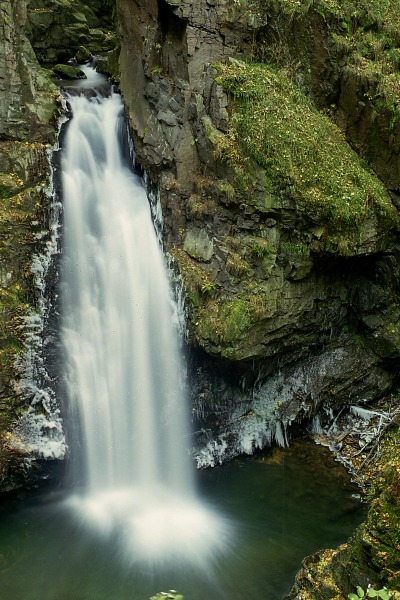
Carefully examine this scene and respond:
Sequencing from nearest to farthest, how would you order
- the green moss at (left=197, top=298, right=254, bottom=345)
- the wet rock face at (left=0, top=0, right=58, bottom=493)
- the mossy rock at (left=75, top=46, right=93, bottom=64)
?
the wet rock face at (left=0, top=0, right=58, bottom=493), the green moss at (left=197, top=298, right=254, bottom=345), the mossy rock at (left=75, top=46, right=93, bottom=64)

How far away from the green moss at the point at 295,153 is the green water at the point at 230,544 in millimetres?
4983

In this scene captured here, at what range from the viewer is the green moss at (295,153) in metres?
9.57

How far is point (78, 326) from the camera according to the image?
9.64 meters

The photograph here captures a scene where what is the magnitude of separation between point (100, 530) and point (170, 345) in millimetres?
3542

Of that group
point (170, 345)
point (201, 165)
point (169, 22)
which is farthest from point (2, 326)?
point (169, 22)

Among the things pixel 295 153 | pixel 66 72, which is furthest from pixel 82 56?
pixel 295 153

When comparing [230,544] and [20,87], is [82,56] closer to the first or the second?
[20,87]

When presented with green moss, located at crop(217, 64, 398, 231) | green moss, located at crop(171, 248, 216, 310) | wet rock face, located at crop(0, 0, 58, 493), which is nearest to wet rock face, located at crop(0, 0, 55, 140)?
wet rock face, located at crop(0, 0, 58, 493)

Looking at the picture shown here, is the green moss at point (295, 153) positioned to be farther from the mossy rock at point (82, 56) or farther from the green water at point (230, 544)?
the mossy rock at point (82, 56)

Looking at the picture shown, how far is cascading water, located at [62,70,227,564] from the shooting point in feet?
30.1

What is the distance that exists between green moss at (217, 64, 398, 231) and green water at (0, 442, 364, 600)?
4.98m

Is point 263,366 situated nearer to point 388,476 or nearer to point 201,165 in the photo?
point 201,165

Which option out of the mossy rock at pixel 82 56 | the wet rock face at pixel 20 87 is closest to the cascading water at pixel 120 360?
the wet rock face at pixel 20 87

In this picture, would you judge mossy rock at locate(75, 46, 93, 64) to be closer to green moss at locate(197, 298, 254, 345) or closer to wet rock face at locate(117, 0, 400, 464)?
A: wet rock face at locate(117, 0, 400, 464)
